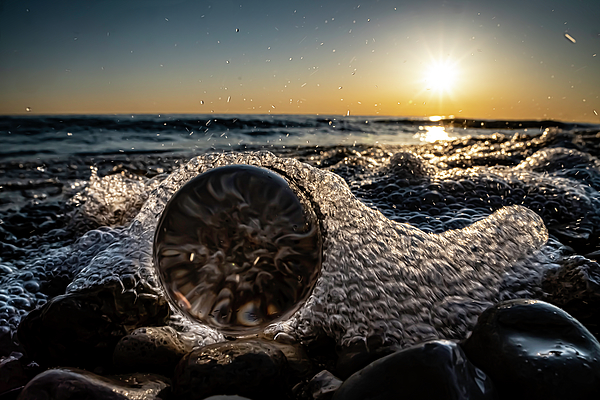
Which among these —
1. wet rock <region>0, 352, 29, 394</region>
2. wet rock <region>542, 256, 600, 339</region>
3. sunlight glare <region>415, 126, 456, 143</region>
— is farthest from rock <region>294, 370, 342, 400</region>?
sunlight glare <region>415, 126, 456, 143</region>

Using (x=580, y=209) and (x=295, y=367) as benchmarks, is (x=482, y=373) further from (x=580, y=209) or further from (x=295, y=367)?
(x=580, y=209)

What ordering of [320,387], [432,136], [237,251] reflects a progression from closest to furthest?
[320,387] < [237,251] < [432,136]

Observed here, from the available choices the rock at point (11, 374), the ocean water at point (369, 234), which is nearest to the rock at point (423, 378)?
the ocean water at point (369, 234)

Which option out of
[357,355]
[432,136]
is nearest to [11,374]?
[357,355]

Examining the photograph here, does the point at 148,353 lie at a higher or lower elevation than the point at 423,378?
lower

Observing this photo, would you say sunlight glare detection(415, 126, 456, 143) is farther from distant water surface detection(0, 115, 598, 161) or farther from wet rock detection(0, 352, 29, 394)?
wet rock detection(0, 352, 29, 394)

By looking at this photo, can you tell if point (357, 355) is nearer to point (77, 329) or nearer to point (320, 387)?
point (320, 387)

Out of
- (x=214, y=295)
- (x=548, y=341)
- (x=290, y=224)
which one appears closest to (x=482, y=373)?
(x=548, y=341)
